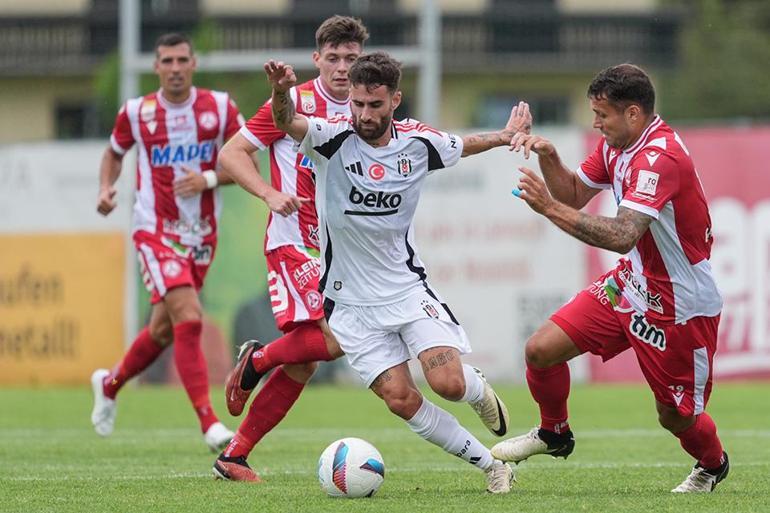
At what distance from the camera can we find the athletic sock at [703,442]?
7551 mm

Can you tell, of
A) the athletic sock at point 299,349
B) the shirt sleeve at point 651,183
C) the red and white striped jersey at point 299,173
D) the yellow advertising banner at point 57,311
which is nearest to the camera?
the shirt sleeve at point 651,183

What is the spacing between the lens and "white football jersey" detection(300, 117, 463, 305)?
7355 millimetres

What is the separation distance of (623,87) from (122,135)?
455cm

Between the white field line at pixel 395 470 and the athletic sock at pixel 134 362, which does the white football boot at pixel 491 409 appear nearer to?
the white field line at pixel 395 470

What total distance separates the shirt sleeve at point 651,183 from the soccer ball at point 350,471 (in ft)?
5.61

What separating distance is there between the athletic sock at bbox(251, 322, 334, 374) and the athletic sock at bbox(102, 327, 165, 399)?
2.31 m

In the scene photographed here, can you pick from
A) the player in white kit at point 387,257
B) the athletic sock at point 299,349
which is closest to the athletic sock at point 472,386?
the player in white kit at point 387,257

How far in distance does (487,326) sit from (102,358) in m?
4.48

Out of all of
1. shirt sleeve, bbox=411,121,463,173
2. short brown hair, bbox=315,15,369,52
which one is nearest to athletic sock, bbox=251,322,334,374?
shirt sleeve, bbox=411,121,463,173

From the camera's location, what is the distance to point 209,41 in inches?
1024

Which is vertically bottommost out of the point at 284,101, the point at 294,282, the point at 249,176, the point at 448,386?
the point at 448,386

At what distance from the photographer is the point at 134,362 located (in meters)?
10.4

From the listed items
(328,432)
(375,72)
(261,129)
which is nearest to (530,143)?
(375,72)

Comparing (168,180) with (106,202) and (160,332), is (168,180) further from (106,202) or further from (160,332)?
(160,332)
